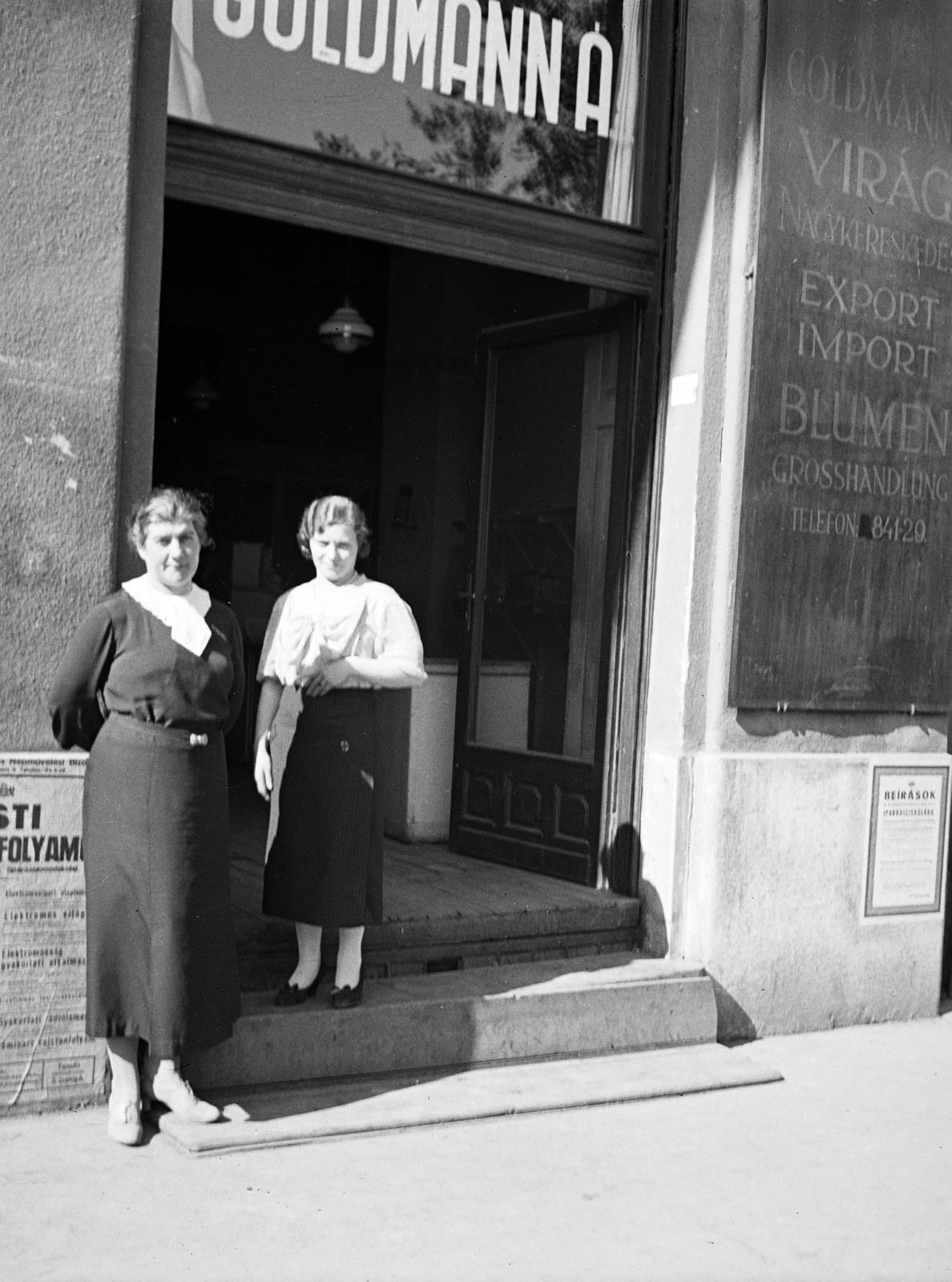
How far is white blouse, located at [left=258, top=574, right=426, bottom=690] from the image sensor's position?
5.12m

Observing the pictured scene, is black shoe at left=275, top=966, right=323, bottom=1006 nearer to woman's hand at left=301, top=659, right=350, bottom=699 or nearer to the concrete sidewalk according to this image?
the concrete sidewalk

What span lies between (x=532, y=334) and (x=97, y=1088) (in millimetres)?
3826

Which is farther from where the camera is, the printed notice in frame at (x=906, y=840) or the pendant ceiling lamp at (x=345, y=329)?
the pendant ceiling lamp at (x=345, y=329)

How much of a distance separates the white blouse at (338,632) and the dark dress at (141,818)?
59 centimetres

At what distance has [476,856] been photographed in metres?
7.25

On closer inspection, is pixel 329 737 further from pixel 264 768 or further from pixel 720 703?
pixel 720 703

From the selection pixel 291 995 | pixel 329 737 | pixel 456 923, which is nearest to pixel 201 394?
pixel 456 923

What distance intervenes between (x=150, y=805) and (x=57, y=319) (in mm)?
1457

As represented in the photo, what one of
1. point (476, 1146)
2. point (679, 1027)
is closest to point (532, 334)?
point (679, 1027)

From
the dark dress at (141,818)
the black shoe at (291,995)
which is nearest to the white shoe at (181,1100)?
the dark dress at (141,818)

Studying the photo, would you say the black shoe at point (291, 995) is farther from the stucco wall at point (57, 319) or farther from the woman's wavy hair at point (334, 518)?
the woman's wavy hair at point (334, 518)

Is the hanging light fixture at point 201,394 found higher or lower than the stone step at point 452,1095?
higher

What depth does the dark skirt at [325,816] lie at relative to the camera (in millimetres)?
5090

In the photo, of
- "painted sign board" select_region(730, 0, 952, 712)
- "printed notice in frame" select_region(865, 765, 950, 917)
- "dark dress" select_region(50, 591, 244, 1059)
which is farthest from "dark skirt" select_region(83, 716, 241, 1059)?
"printed notice in frame" select_region(865, 765, 950, 917)
